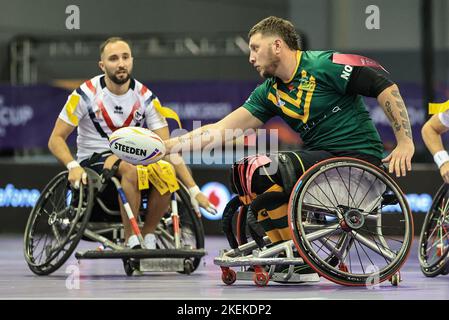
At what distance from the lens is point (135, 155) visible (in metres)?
6.34

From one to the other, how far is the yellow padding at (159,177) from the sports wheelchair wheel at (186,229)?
17cm

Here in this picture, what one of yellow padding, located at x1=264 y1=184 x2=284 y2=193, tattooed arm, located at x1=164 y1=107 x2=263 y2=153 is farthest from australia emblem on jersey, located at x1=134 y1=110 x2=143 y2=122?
yellow padding, located at x1=264 y1=184 x2=284 y2=193

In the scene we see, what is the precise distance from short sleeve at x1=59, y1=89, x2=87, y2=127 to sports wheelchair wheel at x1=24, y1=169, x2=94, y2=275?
45 cm

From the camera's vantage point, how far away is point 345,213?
6074mm

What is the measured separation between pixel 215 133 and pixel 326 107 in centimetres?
68

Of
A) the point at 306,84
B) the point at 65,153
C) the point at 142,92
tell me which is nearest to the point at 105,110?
the point at 142,92

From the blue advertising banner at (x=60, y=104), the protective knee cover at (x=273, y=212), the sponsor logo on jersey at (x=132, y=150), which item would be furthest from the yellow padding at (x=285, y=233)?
the blue advertising banner at (x=60, y=104)

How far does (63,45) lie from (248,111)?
1126cm

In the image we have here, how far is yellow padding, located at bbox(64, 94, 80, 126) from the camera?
7898 mm

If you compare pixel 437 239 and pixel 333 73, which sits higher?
pixel 333 73

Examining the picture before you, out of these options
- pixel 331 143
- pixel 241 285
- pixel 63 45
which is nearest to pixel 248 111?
pixel 331 143

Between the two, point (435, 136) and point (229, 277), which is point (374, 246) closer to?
point (229, 277)

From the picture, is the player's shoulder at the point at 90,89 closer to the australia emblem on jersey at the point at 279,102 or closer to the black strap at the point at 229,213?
the black strap at the point at 229,213
